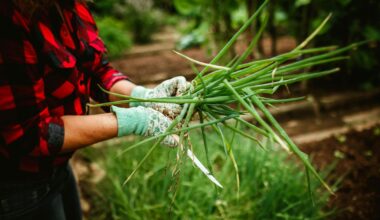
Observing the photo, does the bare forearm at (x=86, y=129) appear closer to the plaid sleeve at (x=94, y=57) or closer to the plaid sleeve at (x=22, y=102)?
the plaid sleeve at (x=22, y=102)

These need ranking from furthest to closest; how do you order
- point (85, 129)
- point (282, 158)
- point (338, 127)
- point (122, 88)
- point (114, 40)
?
point (114, 40) < point (338, 127) < point (282, 158) < point (122, 88) < point (85, 129)

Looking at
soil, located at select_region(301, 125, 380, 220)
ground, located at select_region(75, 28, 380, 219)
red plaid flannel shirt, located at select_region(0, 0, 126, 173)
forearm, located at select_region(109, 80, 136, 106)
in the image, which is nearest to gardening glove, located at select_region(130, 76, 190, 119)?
forearm, located at select_region(109, 80, 136, 106)

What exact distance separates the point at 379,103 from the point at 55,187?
3230 millimetres

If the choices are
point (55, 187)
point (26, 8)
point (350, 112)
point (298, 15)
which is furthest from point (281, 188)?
point (298, 15)

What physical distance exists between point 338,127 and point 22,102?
8.94 feet

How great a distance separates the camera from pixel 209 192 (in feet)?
5.75

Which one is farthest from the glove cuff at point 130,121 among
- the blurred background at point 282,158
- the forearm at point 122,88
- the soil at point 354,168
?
the soil at point 354,168

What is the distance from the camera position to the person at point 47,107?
3.04 ft

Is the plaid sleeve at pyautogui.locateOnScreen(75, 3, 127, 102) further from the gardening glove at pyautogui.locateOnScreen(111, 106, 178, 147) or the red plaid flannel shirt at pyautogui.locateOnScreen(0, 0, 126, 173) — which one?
the gardening glove at pyautogui.locateOnScreen(111, 106, 178, 147)

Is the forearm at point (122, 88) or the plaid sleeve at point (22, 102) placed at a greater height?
the plaid sleeve at point (22, 102)

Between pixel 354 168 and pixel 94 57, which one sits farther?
pixel 354 168

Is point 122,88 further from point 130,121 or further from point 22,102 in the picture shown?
point 22,102

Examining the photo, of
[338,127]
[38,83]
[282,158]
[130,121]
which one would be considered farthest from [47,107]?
[338,127]

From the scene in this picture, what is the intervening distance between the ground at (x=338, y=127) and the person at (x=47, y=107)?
2.09 ft
